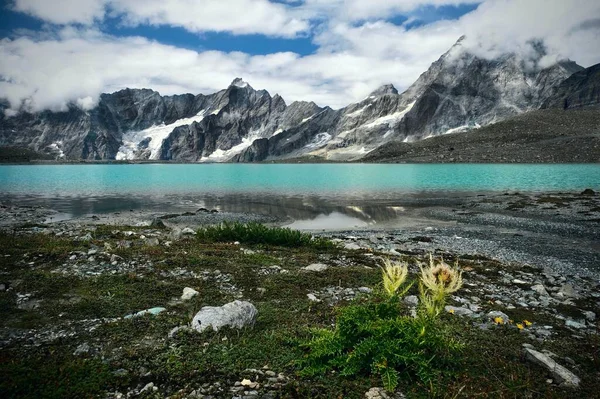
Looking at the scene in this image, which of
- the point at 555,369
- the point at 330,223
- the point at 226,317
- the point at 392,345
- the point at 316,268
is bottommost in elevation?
the point at 330,223

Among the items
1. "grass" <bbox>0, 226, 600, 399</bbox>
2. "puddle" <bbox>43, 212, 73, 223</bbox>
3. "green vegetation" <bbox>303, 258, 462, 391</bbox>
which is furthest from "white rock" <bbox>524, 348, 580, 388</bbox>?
"puddle" <bbox>43, 212, 73, 223</bbox>

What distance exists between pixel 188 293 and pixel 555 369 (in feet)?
26.7

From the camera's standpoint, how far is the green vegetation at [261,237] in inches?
722

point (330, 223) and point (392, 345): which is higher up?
point (392, 345)

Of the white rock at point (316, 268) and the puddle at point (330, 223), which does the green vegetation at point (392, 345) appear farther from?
the puddle at point (330, 223)

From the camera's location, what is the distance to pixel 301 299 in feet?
32.6

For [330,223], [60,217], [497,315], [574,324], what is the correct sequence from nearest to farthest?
[574,324], [497,315], [330,223], [60,217]

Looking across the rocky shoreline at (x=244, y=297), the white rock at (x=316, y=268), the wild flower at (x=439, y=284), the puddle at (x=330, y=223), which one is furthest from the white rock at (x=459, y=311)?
the puddle at (x=330, y=223)

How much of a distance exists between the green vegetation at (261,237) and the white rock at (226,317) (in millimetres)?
10017

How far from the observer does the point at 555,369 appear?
20.5 ft

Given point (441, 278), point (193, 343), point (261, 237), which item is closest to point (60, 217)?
point (261, 237)

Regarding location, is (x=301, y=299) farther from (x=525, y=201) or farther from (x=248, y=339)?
(x=525, y=201)

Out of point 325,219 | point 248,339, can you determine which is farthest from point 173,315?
point 325,219

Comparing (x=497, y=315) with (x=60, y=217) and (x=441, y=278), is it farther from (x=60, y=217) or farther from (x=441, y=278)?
(x=60, y=217)
